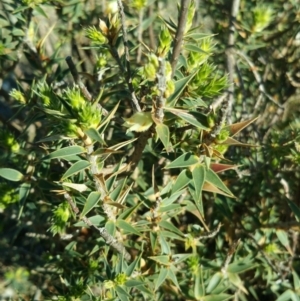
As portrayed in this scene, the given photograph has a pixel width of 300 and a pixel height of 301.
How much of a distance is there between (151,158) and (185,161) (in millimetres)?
584

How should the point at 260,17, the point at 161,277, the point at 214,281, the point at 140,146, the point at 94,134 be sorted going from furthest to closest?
the point at 260,17
the point at 214,281
the point at 161,277
the point at 140,146
the point at 94,134

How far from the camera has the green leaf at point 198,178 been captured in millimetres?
1054

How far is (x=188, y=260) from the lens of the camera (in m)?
1.61

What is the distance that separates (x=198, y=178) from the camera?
3.55 feet

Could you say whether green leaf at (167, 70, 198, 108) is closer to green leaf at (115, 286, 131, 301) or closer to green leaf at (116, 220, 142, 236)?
green leaf at (116, 220, 142, 236)

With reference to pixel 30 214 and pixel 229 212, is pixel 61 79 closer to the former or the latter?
pixel 30 214

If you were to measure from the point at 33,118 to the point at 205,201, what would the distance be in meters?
0.81

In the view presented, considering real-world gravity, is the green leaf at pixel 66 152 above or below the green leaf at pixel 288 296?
above

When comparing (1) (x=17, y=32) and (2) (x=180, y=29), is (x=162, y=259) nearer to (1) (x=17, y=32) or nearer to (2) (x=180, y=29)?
(2) (x=180, y=29)

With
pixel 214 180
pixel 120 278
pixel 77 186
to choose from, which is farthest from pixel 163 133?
pixel 120 278

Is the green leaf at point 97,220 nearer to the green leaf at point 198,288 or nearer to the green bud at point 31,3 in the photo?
the green leaf at point 198,288

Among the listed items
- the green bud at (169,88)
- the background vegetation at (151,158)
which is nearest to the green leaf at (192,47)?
the background vegetation at (151,158)

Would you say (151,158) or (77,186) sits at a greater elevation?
(77,186)

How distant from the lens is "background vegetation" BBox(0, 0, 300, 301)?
1.08m
